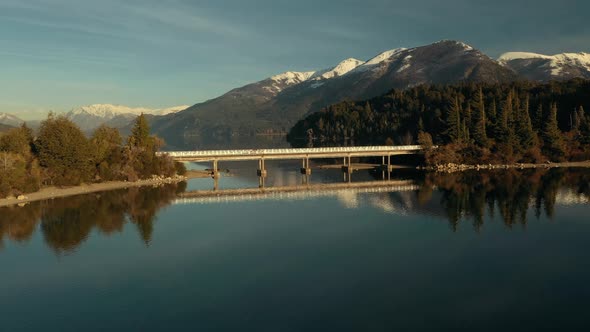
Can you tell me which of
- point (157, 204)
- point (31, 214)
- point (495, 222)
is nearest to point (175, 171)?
point (157, 204)

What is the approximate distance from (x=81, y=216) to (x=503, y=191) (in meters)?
77.2

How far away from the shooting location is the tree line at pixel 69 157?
92.4 metres

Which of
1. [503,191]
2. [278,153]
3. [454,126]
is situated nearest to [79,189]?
[278,153]

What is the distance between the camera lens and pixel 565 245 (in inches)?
2159

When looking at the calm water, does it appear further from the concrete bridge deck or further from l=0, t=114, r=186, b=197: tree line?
the concrete bridge deck

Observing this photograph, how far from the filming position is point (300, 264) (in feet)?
163

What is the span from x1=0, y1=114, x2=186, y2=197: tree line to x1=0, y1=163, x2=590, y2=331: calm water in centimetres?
1206

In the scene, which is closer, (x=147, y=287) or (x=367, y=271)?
(x=147, y=287)

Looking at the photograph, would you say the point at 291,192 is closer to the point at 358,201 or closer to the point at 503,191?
the point at 358,201

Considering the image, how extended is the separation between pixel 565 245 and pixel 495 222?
12.9m

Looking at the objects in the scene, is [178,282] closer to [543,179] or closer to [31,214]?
[31,214]

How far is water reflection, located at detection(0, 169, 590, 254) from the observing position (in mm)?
68000

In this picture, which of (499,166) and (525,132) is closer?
(499,166)

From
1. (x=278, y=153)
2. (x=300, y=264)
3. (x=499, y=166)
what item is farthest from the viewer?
(x=499, y=166)
